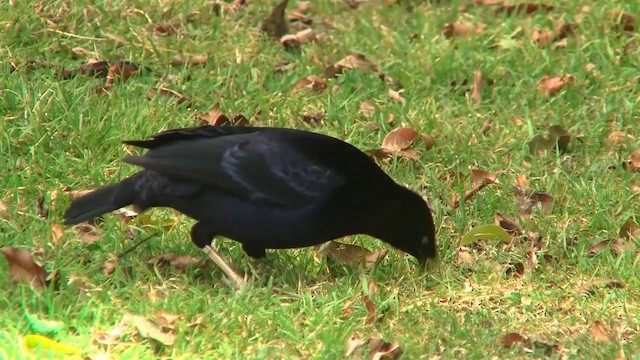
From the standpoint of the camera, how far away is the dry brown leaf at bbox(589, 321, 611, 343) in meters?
4.89

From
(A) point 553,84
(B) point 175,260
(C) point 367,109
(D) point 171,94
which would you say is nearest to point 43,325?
(B) point 175,260

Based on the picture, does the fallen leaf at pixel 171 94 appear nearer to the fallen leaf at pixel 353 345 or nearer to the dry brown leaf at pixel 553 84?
the dry brown leaf at pixel 553 84

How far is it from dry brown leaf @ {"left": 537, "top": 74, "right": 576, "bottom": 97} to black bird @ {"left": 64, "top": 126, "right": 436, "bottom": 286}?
2262mm

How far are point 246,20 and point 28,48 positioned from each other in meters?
1.62

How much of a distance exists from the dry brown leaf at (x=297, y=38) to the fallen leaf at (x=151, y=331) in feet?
12.2

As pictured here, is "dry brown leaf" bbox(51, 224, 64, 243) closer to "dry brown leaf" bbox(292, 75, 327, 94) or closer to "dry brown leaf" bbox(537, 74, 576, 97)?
"dry brown leaf" bbox(292, 75, 327, 94)

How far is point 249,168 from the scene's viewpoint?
5258 mm

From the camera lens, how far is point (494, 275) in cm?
550

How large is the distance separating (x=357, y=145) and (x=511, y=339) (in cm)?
216

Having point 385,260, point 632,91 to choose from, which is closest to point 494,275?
point 385,260

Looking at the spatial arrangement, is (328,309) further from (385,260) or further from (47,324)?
(47,324)

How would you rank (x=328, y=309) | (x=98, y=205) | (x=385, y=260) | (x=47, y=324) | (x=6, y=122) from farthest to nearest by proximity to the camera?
(x=6, y=122), (x=385, y=260), (x=98, y=205), (x=328, y=309), (x=47, y=324)

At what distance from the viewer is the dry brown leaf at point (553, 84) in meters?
7.36

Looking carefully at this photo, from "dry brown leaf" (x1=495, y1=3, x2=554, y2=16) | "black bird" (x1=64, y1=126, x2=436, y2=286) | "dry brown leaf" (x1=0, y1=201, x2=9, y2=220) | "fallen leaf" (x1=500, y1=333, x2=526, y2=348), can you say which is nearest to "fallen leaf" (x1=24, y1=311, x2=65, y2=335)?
"black bird" (x1=64, y1=126, x2=436, y2=286)
